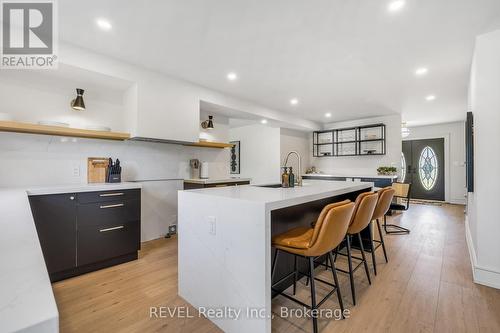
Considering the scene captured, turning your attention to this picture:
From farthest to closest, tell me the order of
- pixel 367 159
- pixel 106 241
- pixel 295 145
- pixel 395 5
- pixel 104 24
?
pixel 295 145 → pixel 367 159 → pixel 106 241 → pixel 104 24 → pixel 395 5

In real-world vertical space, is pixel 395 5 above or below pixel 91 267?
above

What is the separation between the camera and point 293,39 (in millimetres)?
2348

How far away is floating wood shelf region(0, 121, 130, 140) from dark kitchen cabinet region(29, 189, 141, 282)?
0.73 metres

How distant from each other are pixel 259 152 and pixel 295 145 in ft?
3.46

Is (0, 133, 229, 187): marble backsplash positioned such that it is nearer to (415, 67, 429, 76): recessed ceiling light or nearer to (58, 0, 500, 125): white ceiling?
(58, 0, 500, 125): white ceiling

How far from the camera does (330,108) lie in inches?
200

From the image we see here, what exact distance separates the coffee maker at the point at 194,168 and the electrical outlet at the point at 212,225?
2.48m

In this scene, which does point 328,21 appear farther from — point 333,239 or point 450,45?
point 333,239

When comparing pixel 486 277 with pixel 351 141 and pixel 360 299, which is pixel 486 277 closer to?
pixel 360 299

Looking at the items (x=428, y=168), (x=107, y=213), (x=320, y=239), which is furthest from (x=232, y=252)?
(x=428, y=168)

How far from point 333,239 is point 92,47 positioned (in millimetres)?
3010

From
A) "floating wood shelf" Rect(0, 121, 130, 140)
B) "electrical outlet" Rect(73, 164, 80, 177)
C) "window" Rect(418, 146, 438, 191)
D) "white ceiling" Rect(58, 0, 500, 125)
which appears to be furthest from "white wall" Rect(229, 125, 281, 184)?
"window" Rect(418, 146, 438, 191)

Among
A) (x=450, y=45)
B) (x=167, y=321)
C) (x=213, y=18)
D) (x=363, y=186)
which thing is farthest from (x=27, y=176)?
(x=450, y=45)

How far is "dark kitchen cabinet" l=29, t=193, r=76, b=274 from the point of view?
7.19 ft
